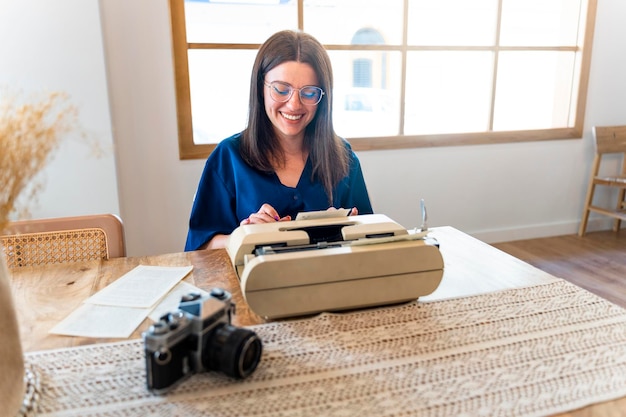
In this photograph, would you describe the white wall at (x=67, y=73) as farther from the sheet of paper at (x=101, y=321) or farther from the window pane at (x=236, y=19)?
the sheet of paper at (x=101, y=321)

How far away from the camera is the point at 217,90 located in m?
2.79

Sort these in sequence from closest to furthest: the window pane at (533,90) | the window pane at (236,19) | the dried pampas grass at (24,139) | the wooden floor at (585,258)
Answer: the dried pampas grass at (24,139)
the window pane at (236,19)
the wooden floor at (585,258)
the window pane at (533,90)

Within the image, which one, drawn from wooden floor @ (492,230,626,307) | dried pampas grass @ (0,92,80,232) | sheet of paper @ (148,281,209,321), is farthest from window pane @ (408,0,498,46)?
dried pampas grass @ (0,92,80,232)

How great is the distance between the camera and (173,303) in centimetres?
98

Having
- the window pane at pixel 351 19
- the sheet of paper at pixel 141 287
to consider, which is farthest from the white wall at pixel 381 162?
the sheet of paper at pixel 141 287

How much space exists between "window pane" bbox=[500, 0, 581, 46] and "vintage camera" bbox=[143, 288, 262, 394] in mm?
3201

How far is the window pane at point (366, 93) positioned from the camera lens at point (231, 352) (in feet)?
7.93

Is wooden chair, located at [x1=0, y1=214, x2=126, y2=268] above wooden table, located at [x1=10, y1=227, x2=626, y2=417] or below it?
above

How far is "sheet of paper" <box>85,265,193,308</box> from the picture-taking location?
99cm

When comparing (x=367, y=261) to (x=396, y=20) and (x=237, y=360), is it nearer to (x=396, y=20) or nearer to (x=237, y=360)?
(x=237, y=360)

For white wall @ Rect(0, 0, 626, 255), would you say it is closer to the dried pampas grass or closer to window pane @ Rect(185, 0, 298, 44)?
window pane @ Rect(185, 0, 298, 44)

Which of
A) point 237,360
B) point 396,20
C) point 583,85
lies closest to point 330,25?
point 396,20

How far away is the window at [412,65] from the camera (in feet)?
8.94

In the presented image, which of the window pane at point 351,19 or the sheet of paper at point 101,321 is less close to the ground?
the window pane at point 351,19
